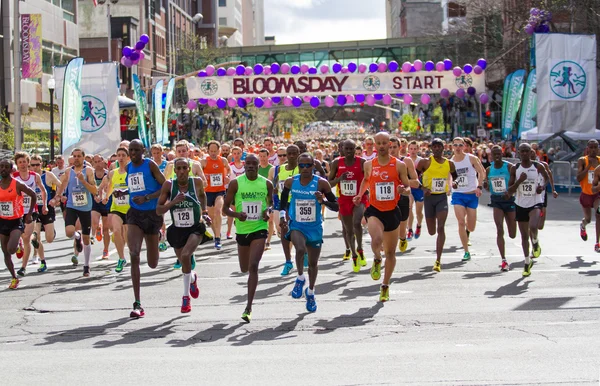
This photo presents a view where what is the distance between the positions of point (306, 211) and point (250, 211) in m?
0.68

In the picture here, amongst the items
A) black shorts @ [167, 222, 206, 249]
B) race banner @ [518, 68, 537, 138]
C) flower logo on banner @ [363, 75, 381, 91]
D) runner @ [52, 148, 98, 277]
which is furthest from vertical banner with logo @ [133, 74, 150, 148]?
black shorts @ [167, 222, 206, 249]

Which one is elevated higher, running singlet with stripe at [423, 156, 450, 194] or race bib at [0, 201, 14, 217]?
running singlet with stripe at [423, 156, 450, 194]

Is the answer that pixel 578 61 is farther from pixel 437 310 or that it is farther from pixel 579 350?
pixel 579 350

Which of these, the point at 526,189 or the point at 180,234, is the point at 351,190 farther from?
the point at 180,234

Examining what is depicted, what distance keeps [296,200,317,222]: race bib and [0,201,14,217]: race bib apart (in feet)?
14.3

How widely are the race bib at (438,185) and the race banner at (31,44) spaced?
3269cm

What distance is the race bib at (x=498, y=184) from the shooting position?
13831 millimetres

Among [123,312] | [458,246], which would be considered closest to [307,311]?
[123,312]

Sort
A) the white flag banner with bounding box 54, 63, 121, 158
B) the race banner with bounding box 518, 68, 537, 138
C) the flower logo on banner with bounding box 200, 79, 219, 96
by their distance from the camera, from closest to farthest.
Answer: the white flag banner with bounding box 54, 63, 121, 158 < the flower logo on banner with bounding box 200, 79, 219, 96 < the race banner with bounding box 518, 68, 537, 138

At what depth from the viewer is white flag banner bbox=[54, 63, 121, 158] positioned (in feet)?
83.9

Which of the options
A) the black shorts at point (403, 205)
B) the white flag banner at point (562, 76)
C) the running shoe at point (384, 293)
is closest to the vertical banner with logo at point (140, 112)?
the white flag banner at point (562, 76)

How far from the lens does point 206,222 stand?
34.9 ft

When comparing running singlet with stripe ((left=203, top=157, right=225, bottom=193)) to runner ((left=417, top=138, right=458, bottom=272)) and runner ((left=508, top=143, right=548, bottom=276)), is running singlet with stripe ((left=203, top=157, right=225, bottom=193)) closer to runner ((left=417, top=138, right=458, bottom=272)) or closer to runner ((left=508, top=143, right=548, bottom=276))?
runner ((left=417, top=138, right=458, bottom=272))

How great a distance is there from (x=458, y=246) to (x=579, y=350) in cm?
953
